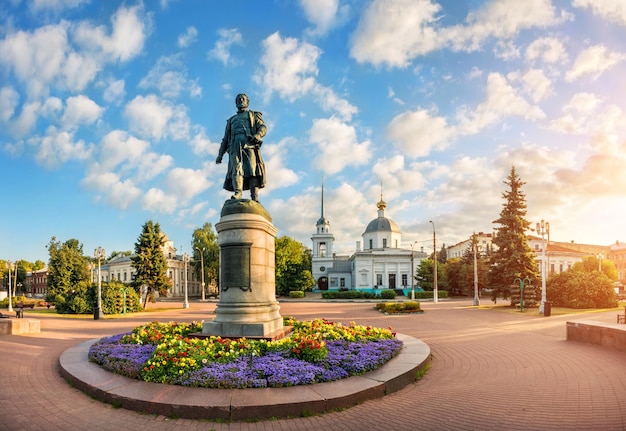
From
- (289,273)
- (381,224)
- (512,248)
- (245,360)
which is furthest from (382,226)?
(245,360)

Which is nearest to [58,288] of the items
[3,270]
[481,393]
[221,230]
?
[221,230]

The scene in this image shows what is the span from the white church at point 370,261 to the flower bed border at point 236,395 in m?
58.1

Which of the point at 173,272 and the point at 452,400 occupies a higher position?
the point at 452,400

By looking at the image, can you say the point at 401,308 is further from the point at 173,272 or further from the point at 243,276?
the point at 173,272

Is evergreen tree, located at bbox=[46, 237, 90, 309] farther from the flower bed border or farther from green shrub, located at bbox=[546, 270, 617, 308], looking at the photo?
green shrub, located at bbox=[546, 270, 617, 308]

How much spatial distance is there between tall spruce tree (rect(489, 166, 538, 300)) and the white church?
3098 cm

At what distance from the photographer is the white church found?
6944cm

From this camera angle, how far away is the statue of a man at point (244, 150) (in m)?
11.2

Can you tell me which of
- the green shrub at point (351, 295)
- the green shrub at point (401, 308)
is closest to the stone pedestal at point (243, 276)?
the green shrub at point (401, 308)

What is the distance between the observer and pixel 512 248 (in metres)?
31.6

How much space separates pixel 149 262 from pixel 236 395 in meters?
32.3

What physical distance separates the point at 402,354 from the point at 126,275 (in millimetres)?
90786

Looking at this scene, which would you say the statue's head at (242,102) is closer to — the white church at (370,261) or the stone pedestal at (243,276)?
the stone pedestal at (243,276)

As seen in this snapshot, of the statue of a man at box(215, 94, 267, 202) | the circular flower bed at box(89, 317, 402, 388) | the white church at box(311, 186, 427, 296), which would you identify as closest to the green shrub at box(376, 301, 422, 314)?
the circular flower bed at box(89, 317, 402, 388)
